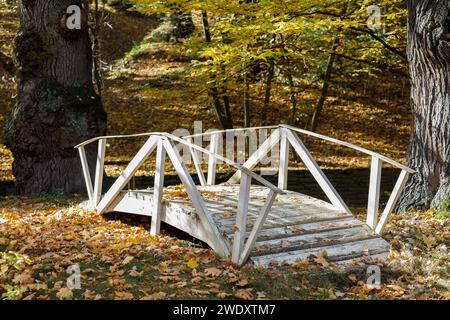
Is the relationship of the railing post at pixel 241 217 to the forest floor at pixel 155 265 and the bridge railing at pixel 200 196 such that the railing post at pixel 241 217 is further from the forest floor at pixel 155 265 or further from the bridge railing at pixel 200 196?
the forest floor at pixel 155 265

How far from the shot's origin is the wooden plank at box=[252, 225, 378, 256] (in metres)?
6.00

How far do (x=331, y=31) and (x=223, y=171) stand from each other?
4.47 m

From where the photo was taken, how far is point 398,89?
2111cm

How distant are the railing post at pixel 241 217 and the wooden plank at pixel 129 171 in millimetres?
2041

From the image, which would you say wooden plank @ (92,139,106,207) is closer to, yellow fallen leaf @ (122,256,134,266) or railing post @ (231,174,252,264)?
yellow fallen leaf @ (122,256,134,266)

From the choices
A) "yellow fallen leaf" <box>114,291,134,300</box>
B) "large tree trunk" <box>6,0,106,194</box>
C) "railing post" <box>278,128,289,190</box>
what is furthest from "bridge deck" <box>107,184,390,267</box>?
"large tree trunk" <box>6,0,106,194</box>

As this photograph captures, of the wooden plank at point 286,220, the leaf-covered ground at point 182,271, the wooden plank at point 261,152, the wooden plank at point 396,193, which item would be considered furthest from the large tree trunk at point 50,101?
the wooden plank at point 396,193

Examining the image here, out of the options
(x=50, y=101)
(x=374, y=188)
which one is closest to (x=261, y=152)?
(x=374, y=188)

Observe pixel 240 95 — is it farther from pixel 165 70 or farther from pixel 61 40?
pixel 61 40

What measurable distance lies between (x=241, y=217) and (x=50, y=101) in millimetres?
6513

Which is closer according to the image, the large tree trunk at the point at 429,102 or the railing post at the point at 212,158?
Answer: the large tree trunk at the point at 429,102

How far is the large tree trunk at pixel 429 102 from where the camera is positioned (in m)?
7.53
